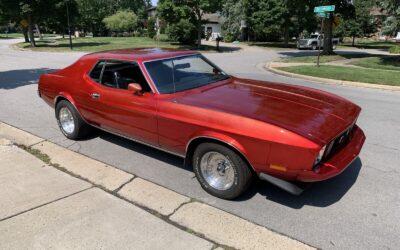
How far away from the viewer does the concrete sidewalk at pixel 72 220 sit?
3.22 metres

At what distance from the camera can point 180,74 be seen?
187 inches

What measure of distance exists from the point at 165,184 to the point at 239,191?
3.33 feet

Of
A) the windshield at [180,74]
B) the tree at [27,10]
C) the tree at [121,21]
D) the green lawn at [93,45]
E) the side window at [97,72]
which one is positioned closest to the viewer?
the windshield at [180,74]

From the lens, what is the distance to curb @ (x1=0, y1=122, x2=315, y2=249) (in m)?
3.25

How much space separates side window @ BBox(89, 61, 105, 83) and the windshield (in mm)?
1015

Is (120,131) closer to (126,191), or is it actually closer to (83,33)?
(126,191)

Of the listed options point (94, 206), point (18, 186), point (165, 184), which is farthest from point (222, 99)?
point (18, 186)

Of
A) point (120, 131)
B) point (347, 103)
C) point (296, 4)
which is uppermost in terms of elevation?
point (296, 4)

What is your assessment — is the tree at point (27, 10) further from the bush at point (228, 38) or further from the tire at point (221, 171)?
the tire at point (221, 171)

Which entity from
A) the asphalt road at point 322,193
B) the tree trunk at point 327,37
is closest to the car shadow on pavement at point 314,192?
the asphalt road at point 322,193

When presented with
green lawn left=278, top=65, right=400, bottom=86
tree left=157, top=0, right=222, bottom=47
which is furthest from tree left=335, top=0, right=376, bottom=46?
green lawn left=278, top=65, right=400, bottom=86

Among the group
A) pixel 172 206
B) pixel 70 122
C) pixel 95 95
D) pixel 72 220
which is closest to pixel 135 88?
pixel 95 95

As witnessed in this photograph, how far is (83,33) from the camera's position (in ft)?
230

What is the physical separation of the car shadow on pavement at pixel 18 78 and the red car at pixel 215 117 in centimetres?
677
